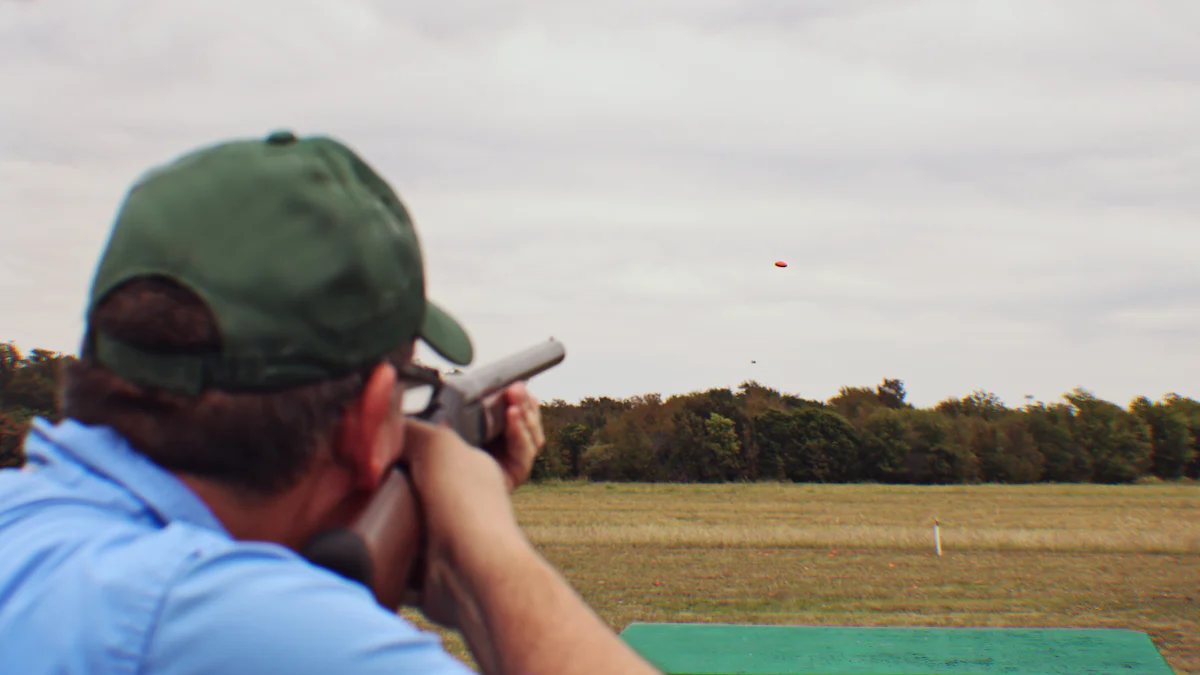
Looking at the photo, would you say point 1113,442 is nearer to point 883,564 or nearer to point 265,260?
point 883,564

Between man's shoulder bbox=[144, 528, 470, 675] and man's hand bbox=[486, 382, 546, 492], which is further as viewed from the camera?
man's hand bbox=[486, 382, 546, 492]

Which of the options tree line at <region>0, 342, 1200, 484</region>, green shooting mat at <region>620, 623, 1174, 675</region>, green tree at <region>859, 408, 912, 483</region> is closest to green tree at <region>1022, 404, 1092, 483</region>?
tree line at <region>0, 342, 1200, 484</region>

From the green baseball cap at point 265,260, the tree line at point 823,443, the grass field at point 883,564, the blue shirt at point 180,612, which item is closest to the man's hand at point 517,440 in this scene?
the green baseball cap at point 265,260

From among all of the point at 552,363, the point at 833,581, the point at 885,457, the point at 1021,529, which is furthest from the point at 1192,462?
the point at 552,363

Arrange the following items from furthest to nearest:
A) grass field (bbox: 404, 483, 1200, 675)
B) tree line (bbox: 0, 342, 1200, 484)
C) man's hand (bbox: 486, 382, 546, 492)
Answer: tree line (bbox: 0, 342, 1200, 484)
grass field (bbox: 404, 483, 1200, 675)
man's hand (bbox: 486, 382, 546, 492)

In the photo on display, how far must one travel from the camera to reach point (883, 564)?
20.4m

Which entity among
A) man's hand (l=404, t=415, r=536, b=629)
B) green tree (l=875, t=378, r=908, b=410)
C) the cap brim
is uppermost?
green tree (l=875, t=378, r=908, b=410)

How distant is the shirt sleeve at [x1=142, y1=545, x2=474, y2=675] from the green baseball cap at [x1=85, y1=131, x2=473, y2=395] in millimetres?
259

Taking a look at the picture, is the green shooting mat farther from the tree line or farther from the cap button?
the tree line

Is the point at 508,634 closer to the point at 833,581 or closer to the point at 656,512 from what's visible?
the point at 833,581

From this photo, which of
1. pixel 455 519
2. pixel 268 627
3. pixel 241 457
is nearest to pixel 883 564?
pixel 455 519

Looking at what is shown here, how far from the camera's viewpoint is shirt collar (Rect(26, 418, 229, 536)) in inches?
45.3

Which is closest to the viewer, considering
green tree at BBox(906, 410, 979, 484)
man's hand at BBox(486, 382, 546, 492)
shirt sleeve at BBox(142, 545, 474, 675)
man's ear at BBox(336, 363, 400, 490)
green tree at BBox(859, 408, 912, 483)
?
shirt sleeve at BBox(142, 545, 474, 675)

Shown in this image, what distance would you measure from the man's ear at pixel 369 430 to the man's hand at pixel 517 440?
76cm
